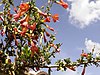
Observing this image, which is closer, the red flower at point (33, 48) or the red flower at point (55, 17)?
the red flower at point (33, 48)

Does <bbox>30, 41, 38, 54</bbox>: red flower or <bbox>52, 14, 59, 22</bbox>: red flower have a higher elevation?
<bbox>52, 14, 59, 22</bbox>: red flower

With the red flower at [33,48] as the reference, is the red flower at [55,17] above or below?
above

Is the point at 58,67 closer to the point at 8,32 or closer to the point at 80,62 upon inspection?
the point at 80,62

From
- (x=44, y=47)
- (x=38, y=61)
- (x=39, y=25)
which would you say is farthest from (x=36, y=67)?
(x=39, y=25)

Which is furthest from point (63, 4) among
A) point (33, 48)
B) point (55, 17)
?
point (33, 48)

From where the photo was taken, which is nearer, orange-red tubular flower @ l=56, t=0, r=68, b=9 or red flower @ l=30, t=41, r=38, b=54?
red flower @ l=30, t=41, r=38, b=54

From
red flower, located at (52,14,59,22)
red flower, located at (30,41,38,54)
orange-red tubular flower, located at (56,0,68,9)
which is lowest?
red flower, located at (30,41,38,54)

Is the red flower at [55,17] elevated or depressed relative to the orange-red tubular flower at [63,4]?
depressed

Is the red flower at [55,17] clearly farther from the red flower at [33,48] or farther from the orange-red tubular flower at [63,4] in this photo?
the red flower at [33,48]

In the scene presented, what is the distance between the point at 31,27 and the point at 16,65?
1402mm

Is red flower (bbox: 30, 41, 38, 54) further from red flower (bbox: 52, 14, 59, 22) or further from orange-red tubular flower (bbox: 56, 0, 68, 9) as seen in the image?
orange-red tubular flower (bbox: 56, 0, 68, 9)

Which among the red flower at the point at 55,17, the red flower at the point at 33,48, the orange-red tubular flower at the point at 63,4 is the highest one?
the orange-red tubular flower at the point at 63,4

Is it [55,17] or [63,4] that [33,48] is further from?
[63,4]

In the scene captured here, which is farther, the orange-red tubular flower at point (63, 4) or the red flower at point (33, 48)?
the orange-red tubular flower at point (63, 4)
